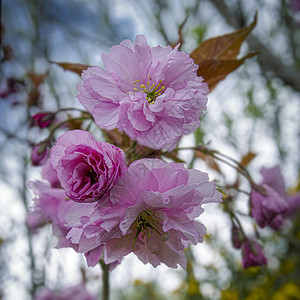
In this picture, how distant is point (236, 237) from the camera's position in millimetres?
756

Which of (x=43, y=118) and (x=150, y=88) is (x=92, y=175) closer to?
(x=150, y=88)

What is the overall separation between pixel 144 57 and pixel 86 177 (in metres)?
0.22

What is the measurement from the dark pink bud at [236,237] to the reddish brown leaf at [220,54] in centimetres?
35

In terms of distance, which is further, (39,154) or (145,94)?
(39,154)

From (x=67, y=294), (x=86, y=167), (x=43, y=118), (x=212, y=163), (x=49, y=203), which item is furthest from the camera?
(x=67, y=294)

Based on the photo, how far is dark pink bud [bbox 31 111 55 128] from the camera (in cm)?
81

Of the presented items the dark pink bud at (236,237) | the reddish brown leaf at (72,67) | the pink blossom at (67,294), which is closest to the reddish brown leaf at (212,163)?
the dark pink bud at (236,237)

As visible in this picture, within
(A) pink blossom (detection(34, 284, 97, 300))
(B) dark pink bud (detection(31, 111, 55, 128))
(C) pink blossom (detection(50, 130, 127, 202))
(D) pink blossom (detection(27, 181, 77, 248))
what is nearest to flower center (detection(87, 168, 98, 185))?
(C) pink blossom (detection(50, 130, 127, 202))

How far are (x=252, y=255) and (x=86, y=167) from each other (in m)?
0.49

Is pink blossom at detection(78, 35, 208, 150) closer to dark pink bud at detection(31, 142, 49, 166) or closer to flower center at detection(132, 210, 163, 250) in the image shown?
flower center at detection(132, 210, 163, 250)

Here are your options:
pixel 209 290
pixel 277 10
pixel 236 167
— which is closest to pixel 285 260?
pixel 209 290

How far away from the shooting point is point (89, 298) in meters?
2.13

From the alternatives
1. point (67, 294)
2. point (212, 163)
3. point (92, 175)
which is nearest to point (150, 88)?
point (92, 175)

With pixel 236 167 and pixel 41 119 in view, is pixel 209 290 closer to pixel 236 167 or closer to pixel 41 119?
pixel 236 167
